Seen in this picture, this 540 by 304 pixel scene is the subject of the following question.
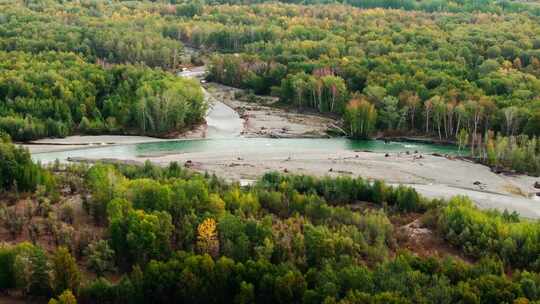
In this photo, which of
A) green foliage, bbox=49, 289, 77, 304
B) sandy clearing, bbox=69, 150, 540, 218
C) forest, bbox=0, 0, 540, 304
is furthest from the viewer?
sandy clearing, bbox=69, 150, 540, 218

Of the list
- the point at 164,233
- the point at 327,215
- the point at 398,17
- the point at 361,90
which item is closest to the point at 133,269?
the point at 164,233

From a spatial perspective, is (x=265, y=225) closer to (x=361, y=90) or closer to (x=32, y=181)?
(x=32, y=181)

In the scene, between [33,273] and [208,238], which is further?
[208,238]

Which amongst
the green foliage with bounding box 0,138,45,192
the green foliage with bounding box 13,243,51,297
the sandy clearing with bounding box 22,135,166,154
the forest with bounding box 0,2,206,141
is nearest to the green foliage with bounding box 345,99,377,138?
the forest with bounding box 0,2,206,141

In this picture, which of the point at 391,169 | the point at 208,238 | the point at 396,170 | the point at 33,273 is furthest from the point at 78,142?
the point at 33,273

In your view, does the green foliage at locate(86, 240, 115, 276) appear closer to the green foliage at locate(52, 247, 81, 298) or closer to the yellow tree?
the green foliage at locate(52, 247, 81, 298)

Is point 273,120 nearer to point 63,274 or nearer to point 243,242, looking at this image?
point 243,242

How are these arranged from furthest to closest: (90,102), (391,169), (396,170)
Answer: (90,102) → (391,169) → (396,170)
